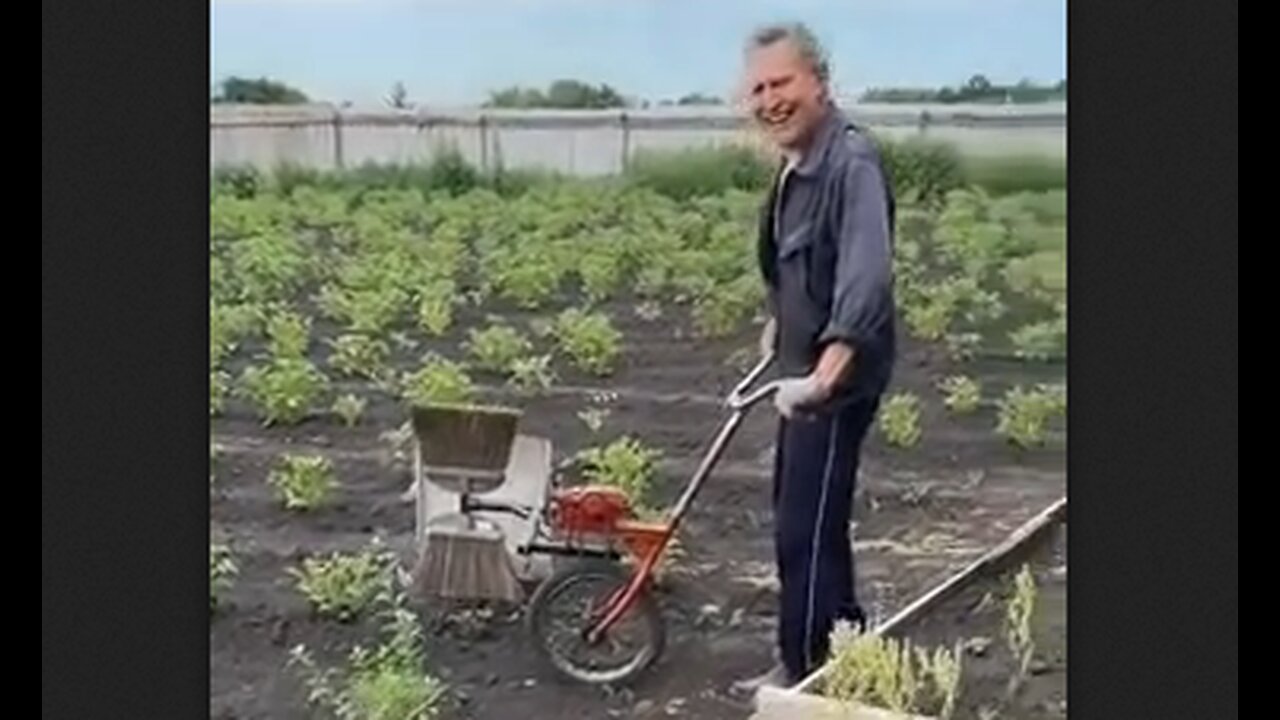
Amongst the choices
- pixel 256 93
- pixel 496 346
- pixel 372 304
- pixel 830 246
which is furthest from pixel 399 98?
pixel 830 246

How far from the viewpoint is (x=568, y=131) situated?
363cm

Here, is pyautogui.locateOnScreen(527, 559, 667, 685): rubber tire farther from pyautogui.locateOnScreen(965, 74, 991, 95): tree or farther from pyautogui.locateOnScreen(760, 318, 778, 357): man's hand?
pyautogui.locateOnScreen(965, 74, 991, 95): tree

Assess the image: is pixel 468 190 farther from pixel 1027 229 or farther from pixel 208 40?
pixel 1027 229

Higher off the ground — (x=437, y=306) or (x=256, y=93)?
(x=256, y=93)

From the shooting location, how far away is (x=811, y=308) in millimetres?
3637

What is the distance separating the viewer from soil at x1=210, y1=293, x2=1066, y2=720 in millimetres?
3674

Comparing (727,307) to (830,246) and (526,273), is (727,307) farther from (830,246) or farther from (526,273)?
(526,273)

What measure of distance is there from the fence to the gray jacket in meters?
0.08

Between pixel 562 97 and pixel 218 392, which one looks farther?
pixel 218 392

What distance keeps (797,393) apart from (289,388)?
0.94m

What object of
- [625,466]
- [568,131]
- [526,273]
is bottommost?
[625,466]

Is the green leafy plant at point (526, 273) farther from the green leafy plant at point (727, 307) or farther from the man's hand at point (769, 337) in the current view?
the man's hand at point (769, 337)

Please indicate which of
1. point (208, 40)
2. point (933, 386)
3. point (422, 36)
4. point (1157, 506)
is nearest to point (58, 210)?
point (208, 40)

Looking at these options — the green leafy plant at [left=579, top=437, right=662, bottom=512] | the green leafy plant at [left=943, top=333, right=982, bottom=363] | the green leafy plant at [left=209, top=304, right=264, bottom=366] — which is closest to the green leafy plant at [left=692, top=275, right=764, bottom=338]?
the green leafy plant at [left=579, top=437, right=662, bottom=512]
